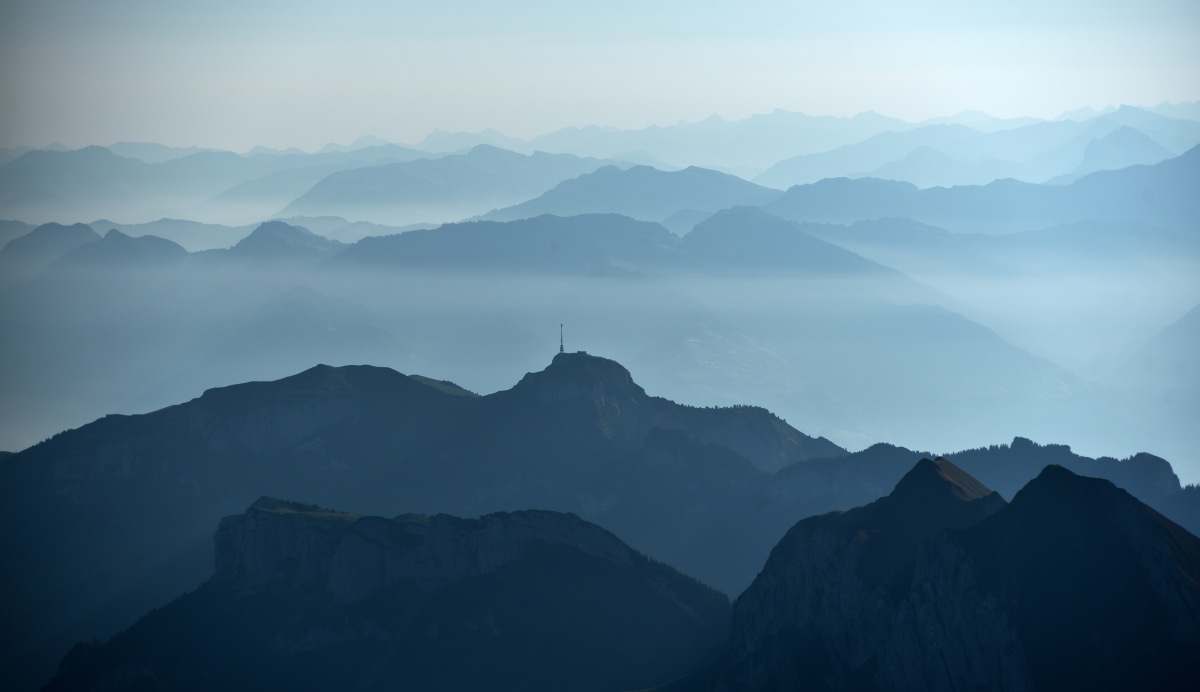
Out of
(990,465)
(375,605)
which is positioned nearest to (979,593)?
(375,605)

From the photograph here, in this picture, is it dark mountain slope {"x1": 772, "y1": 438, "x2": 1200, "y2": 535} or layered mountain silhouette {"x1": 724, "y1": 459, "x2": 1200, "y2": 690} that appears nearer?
layered mountain silhouette {"x1": 724, "y1": 459, "x2": 1200, "y2": 690}

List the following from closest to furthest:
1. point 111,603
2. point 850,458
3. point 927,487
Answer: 1. point 927,487
2. point 111,603
3. point 850,458

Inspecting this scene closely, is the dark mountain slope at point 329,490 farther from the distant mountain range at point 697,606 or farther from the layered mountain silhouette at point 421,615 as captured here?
the distant mountain range at point 697,606

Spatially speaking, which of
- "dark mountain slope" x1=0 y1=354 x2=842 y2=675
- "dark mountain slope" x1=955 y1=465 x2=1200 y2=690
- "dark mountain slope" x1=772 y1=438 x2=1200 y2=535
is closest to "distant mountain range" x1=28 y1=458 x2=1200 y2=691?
"dark mountain slope" x1=955 y1=465 x2=1200 y2=690

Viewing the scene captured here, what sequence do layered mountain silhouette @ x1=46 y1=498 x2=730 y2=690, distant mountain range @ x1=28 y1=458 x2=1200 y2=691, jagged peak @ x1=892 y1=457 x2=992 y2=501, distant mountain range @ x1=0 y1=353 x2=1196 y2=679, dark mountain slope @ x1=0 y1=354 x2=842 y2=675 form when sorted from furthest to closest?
1. dark mountain slope @ x1=0 y1=354 x2=842 y2=675
2. distant mountain range @ x1=0 y1=353 x2=1196 y2=679
3. layered mountain silhouette @ x1=46 y1=498 x2=730 y2=690
4. jagged peak @ x1=892 y1=457 x2=992 y2=501
5. distant mountain range @ x1=28 y1=458 x2=1200 y2=691

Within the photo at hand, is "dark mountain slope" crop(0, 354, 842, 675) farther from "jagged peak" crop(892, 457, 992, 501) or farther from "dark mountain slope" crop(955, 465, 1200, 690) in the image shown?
"dark mountain slope" crop(955, 465, 1200, 690)

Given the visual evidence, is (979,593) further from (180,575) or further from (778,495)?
(180,575)
